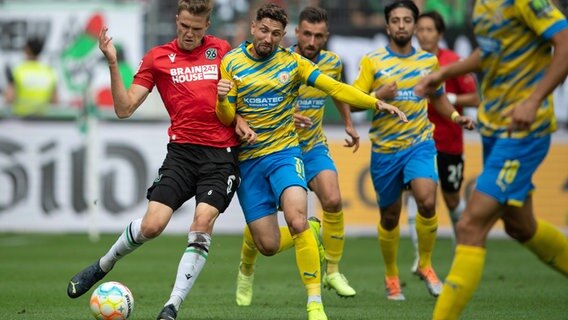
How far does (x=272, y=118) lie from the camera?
9.04 meters

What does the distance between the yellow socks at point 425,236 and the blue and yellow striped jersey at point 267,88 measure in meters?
2.26

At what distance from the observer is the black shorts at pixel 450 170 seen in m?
13.3

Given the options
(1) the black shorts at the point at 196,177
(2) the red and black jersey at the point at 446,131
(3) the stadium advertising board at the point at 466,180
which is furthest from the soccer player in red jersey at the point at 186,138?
(3) the stadium advertising board at the point at 466,180

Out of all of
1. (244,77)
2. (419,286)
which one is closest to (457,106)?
(419,286)

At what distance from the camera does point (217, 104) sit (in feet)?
28.7

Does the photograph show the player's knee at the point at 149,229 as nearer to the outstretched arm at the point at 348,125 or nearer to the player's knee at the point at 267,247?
the player's knee at the point at 267,247

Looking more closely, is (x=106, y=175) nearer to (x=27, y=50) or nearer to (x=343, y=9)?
(x=27, y=50)

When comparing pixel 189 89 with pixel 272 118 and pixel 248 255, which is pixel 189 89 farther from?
pixel 248 255

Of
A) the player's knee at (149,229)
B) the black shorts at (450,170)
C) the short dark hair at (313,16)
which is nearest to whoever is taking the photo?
the player's knee at (149,229)

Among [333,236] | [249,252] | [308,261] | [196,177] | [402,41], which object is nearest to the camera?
[308,261]

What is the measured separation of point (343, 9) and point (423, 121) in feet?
34.3

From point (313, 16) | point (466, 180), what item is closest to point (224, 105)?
point (313, 16)

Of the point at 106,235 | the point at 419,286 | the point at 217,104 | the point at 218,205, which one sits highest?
the point at 217,104

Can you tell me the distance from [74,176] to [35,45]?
3.16m
